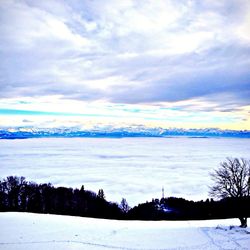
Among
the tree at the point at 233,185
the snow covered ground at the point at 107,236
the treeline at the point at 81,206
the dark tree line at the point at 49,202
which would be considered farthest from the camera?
the dark tree line at the point at 49,202

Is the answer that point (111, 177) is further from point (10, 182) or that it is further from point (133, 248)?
point (133, 248)

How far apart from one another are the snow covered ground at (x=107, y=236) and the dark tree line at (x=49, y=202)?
64.2 feet

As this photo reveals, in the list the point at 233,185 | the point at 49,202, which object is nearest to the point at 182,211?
the point at 49,202

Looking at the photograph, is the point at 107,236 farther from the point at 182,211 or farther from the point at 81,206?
the point at 81,206

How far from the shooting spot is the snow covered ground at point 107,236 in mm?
18828

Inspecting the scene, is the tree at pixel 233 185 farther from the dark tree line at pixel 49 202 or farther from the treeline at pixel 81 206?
the dark tree line at pixel 49 202

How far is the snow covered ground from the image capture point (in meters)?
18.8

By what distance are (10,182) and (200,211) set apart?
1401 inches

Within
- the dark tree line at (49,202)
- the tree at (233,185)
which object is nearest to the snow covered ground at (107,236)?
the tree at (233,185)

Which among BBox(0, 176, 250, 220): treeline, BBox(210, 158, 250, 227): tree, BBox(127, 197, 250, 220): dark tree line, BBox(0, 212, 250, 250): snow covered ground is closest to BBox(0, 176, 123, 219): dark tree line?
BBox(0, 176, 250, 220): treeline

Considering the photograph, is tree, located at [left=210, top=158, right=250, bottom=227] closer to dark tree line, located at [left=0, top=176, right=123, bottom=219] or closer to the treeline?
the treeline

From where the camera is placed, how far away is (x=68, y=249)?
17.9 m

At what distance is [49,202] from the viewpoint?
4862cm

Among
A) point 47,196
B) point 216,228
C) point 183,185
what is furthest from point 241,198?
point 183,185
